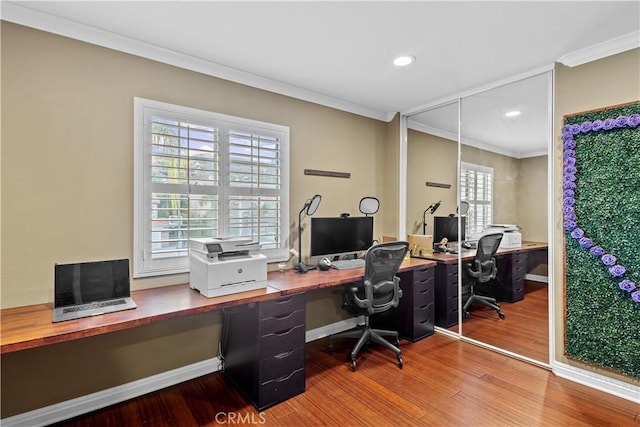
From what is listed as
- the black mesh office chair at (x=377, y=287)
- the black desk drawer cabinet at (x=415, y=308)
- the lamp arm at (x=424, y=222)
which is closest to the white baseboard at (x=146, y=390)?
the black desk drawer cabinet at (x=415, y=308)

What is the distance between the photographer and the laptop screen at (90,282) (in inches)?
73.6

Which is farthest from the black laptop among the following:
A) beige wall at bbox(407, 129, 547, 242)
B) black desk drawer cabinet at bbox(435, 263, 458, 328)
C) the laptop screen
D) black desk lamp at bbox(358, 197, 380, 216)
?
beige wall at bbox(407, 129, 547, 242)

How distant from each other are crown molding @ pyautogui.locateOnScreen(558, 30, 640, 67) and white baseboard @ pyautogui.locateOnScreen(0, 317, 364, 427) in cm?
371

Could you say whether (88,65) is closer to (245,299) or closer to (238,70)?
(238,70)

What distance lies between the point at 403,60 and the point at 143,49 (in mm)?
1980

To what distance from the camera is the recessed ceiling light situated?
2.49 metres

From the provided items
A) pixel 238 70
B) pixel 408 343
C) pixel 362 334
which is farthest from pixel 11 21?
pixel 408 343

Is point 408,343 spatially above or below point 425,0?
below

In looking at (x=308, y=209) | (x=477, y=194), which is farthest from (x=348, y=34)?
(x=477, y=194)

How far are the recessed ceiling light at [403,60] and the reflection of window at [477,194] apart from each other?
1333 millimetres

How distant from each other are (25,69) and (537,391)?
407 centimetres

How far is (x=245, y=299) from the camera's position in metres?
2.05

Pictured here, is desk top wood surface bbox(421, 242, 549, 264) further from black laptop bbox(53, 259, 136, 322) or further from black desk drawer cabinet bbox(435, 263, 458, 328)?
black laptop bbox(53, 259, 136, 322)

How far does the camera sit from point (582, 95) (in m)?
2.44
